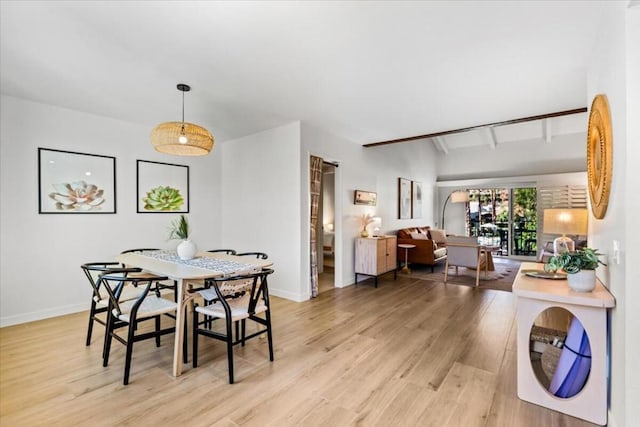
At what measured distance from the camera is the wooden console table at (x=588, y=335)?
6.07ft

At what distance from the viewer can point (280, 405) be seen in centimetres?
204

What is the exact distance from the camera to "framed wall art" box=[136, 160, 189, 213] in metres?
4.60

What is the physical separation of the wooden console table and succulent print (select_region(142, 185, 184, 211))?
4.76 m

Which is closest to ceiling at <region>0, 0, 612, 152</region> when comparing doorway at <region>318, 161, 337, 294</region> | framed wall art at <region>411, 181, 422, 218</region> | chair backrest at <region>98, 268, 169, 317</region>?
chair backrest at <region>98, 268, 169, 317</region>

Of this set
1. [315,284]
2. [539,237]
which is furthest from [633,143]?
[539,237]

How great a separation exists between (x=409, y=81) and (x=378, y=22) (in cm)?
109

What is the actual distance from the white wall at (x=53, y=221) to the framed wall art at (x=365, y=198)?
10.9 feet

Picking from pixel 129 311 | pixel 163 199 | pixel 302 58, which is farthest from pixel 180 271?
pixel 163 199

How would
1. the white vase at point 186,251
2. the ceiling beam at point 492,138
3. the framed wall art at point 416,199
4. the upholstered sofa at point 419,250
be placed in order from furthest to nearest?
1. the ceiling beam at point 492,138
2. the framed wall art at point 416,199
3. the upholstered sofa at point 419,250
4. the white vase at point 186,251

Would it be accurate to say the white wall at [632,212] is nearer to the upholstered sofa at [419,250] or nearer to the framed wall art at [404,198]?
the upholstered sofa at [419,250]

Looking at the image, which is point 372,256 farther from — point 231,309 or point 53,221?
point 53,221

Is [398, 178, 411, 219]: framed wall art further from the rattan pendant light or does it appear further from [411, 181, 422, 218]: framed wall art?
the rattan pendant light

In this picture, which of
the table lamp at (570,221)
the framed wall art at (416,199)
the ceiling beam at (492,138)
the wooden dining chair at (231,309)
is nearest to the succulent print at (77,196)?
the wooden dining chair at (231,309)

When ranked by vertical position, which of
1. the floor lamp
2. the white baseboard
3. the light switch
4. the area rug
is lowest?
the area rug
